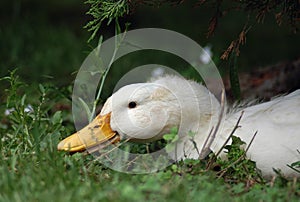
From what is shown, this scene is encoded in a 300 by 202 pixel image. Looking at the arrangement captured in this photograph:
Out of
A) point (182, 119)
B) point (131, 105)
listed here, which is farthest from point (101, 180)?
point (182, 119)

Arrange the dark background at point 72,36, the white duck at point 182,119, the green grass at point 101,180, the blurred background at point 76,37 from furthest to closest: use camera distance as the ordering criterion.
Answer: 1. the dark background at point 72,36
2. the blurred background at point 76,37
3. the white duck at point 182,119
4. the green grass at point 101,180

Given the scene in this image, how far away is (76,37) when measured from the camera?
9.09 meters

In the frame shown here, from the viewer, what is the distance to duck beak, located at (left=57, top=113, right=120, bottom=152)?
13.6 feet

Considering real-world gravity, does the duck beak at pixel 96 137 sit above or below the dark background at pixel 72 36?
above

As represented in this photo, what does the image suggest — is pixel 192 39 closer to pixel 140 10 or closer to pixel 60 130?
pixel 140 10

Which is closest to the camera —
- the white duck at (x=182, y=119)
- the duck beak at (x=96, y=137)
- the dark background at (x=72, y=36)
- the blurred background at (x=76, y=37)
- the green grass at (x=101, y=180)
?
the green grass at (x=101, y=180)

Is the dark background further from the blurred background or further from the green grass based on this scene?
the green grass

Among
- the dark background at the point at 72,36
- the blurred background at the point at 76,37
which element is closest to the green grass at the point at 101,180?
the blurred background at the point at 76,37

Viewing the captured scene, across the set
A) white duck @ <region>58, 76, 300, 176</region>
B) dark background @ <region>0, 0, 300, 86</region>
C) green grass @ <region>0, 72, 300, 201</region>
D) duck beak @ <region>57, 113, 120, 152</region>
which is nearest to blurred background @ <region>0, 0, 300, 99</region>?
dark background @ <region>0, 0, 300, 86</region>

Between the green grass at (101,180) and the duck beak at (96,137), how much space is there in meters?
0.08

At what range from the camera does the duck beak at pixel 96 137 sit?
163 inches

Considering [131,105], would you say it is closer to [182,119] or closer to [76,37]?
[182,119]

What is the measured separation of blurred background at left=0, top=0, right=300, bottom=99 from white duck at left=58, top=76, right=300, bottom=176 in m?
2.07

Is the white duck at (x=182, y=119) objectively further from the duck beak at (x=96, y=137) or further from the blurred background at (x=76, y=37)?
the blurred background at (x=76, y=37)
